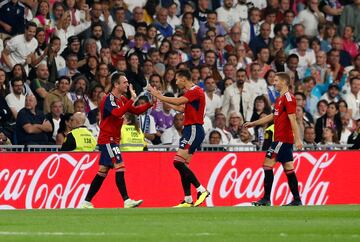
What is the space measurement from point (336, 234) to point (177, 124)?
11.6 meters

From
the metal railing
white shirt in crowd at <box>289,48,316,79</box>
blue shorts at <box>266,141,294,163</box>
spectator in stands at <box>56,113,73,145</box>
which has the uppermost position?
white shirt in crowd at <box>289,48,316,79</box>

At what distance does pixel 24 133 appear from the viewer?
25359 millimetres

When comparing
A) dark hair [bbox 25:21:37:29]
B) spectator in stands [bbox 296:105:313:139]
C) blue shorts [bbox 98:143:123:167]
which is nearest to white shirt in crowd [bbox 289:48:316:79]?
spectator in stands [bbox 296:105:313:139]

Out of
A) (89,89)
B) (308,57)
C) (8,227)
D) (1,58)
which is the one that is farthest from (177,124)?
(8,227)

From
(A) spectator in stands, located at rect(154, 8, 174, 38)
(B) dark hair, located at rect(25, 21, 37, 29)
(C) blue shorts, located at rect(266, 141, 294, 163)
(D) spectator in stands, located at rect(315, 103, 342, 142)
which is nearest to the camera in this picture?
(C) blue shorts, located at rect(266, 141, 294, 163)

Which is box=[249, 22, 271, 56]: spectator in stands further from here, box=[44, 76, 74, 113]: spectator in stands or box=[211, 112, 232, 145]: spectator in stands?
box=[44, 76, 74, 113]: spectator in stands

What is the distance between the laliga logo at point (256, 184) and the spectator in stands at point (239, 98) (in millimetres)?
2960

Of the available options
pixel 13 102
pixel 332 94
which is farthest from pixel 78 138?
pixel 332 94

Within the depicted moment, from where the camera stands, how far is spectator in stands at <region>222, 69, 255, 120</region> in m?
28.7

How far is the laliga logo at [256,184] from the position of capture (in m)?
25.5

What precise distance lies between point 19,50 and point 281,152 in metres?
7.41

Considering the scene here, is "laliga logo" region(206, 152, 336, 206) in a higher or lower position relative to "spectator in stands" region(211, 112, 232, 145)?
lower

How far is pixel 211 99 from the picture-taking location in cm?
2864

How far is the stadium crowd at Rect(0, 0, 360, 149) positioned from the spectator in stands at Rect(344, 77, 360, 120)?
0.03 meters
